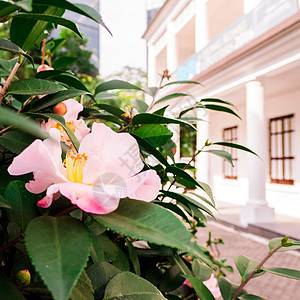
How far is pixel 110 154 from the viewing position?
0.28 meters

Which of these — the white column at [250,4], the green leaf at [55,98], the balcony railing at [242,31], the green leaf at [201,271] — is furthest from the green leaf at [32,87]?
the white column at [250,4]

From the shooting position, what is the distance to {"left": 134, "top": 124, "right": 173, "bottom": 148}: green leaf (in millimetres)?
450

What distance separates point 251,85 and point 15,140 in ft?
17.7

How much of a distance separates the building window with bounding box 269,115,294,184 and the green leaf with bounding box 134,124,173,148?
6461 mm

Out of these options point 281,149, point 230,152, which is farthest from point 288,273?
point 230,152

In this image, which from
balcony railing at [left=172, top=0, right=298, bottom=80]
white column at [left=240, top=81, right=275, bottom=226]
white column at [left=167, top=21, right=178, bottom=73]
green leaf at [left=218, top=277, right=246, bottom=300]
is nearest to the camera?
green leaf at [left=218, top=277, right=246, bottom=300]

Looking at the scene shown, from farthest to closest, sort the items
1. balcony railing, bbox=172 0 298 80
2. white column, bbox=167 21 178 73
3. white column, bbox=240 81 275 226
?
white column, bbox=167 21 178 73 < white column, bbox=240 81 275 226 < balcony railing, bbox=172 0 298 80

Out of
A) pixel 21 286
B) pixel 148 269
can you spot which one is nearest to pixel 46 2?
pixel 21 286

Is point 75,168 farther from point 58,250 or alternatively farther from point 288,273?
point 288,273

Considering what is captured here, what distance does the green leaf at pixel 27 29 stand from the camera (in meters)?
0.36

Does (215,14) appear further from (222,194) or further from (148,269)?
(148,269)

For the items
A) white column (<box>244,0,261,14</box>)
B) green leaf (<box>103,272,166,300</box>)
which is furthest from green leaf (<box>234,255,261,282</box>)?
white column (<box>244,0,261,14</box>)

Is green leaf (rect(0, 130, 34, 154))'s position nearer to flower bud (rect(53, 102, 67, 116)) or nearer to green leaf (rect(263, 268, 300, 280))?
flower bud (rect(53, 102, 67, 116))

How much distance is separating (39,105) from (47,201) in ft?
0.71
